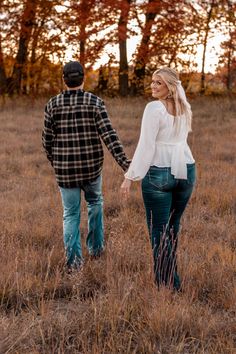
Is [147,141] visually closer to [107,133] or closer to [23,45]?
[107,133]

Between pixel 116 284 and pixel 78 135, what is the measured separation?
1353 millimetres

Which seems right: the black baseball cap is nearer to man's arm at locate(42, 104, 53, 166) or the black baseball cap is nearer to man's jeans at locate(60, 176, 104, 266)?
man's arm at locate(42, 104, 53, 166)

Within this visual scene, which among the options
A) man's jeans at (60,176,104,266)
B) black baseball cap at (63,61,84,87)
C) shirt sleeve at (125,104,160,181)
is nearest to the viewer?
shirt sleeve at (125,104,160,181)

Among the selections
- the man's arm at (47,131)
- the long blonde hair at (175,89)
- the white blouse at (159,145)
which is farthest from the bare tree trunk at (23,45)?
the white blouse at (159,145)

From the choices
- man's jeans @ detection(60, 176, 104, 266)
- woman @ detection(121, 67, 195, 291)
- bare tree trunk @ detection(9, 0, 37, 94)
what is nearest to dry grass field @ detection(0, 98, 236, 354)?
man's jeans @ detection(60, 176, 104, 266)

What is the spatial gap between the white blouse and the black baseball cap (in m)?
0.91

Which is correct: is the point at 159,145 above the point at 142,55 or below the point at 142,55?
below

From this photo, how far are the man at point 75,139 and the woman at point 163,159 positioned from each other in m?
0.62

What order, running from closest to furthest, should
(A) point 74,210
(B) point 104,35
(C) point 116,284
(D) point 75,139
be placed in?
(C) point 116,284 → (D) point 75,139 → (A) point 74,210 → (B) point 104,35

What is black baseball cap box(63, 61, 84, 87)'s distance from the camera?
4453 mm

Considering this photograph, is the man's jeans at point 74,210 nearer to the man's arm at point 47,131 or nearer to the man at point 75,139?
the man at point 75,139

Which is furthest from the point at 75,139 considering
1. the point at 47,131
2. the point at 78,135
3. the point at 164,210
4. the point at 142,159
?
the point at 164,210

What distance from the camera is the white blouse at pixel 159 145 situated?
3.80 m

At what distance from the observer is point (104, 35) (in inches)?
757
